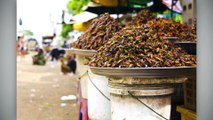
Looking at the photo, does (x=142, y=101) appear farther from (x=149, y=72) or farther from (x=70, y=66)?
(x=70, y=66)

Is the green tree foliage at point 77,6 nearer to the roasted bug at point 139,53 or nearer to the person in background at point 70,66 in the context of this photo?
the person in background at point 70,66

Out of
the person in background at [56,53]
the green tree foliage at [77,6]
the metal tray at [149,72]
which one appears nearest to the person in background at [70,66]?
the green tree foliage at [77,6]

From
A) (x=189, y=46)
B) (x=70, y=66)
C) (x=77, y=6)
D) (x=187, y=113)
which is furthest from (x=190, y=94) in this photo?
(x=77, y=6)

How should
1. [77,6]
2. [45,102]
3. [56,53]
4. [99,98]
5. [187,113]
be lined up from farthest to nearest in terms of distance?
[56,53] → [77,6] → [45,102] → [99,98] → [187,113]

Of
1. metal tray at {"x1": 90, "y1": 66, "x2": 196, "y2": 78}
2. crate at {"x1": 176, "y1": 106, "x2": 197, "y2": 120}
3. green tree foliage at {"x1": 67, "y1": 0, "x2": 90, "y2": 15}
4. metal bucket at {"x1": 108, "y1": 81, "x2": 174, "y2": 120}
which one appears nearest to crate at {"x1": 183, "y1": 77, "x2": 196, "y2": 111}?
crate at {"x1": 176, "y1": 106, "x2": 197, "y2": 120}

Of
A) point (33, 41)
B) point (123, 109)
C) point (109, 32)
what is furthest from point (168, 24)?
point (33, 41)

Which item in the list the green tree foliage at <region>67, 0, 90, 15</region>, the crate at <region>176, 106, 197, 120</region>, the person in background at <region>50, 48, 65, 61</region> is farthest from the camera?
the person in background at <region>50, 48, 65, 61</region>

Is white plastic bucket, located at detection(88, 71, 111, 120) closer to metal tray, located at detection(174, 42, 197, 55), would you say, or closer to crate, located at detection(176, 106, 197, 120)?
crate, located at detection(176, 106, 197, 120)
